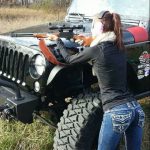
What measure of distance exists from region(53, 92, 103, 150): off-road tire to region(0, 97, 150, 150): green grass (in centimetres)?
57

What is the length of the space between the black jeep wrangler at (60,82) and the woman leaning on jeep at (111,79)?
468mm

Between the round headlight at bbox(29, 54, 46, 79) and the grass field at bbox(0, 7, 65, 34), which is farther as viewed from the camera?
the grass field at bbox(0, 7, 65, 34)

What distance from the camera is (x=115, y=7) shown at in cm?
524

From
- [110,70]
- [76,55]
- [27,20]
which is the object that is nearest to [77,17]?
[76,55]

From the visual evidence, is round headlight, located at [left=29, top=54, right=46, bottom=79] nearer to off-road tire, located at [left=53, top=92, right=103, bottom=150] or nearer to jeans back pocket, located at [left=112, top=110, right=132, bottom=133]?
off-road tire, located at [left=53, top=92, right=103, bottom=150]

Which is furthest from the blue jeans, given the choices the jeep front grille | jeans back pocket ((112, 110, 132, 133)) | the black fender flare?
the jeep front grille

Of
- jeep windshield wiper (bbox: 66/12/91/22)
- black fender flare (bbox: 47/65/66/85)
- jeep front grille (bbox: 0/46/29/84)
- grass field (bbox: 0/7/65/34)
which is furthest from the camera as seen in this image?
grass field (bbox: 0/7/65/34)

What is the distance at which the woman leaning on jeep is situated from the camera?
3332 millimetres

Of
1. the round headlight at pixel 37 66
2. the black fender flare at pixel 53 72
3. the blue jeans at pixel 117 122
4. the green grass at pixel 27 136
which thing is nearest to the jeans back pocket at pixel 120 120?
the blue jeans at pixel 117 122

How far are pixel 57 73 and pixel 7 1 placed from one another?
2494 centimetres

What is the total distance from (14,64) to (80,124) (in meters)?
0.99

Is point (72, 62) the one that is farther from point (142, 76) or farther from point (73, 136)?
point (142, 76)

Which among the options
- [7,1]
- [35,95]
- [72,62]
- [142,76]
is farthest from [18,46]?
[7,1]

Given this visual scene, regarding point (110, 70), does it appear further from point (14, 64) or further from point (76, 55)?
point (14, 64)
